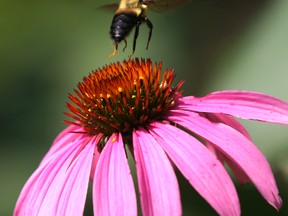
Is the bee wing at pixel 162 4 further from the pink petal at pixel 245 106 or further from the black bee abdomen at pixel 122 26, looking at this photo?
the pink petal at pixel 245 106

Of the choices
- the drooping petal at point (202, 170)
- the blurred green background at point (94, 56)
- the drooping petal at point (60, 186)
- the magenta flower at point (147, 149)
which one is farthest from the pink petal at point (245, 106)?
the blurred green background at point (94, 56)

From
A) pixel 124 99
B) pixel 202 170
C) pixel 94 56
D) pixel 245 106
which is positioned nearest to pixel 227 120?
pixel 245 106

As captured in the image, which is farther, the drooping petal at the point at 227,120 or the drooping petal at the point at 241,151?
the drooping petal at the point at 227,120

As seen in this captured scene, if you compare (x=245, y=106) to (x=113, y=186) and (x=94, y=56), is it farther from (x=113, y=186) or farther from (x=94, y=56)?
(x=94, y=56)

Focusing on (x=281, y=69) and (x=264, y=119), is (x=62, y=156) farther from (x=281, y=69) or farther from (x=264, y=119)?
(x=281, y=69)

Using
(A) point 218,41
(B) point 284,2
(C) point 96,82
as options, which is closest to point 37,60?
(A) point 218,41
